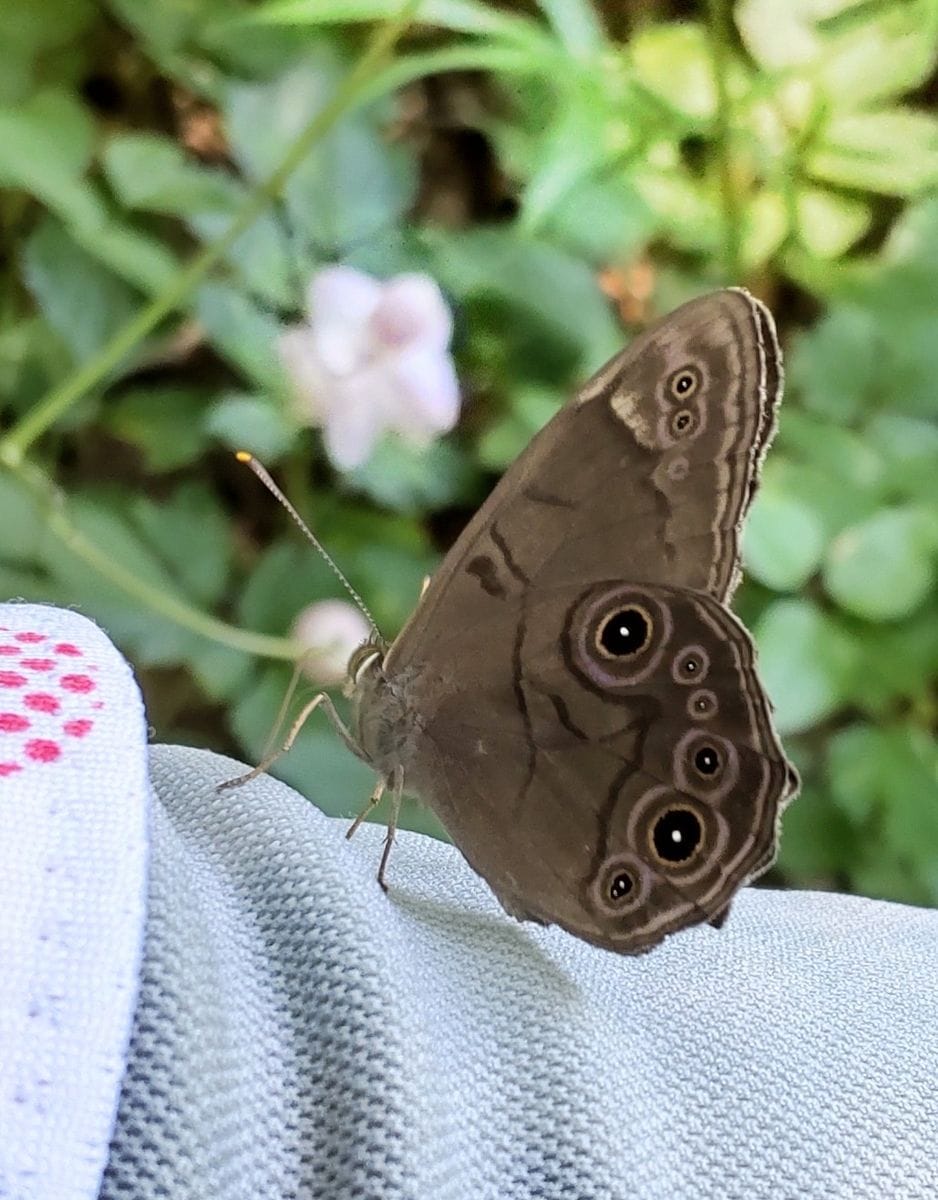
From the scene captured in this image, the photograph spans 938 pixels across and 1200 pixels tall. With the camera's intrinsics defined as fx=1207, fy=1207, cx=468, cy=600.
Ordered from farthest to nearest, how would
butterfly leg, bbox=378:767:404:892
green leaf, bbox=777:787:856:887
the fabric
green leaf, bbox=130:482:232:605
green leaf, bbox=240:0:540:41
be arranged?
green leaf, bbox=777:787:856:887 → green leaf, bbox=130:482:232:605 → green leaf, bbox=240:0:540:41 → butterfly leg, bbox=378:767:404:892 → the fabric

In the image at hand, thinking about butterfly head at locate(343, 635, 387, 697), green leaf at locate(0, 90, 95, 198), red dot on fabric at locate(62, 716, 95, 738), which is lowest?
butterfly head at locate(343, 635, 387, 697)

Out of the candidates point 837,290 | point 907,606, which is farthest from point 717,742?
point 837,290

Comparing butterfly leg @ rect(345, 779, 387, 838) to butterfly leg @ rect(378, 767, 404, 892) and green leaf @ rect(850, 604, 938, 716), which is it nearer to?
butterfly leg @ rect(378, 767, 404, 892)

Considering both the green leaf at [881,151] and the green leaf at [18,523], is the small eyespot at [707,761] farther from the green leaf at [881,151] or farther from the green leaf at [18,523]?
the green leaf at [881,151]

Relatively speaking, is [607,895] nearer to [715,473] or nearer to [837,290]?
[715,473]

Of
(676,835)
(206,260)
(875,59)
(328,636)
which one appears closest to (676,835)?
(676,835)

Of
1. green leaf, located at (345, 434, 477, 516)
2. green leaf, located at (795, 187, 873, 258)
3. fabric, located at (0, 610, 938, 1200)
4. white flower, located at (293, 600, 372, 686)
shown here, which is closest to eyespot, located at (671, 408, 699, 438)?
fabric, located at (0, 610, 938, 1200)

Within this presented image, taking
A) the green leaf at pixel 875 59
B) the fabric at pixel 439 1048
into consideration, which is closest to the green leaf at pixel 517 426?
the green leaf at pixel 875 59
